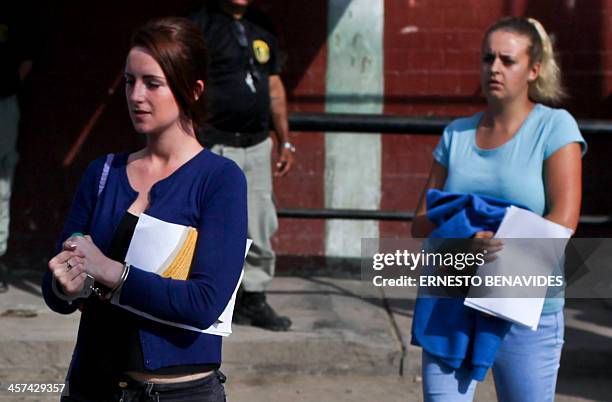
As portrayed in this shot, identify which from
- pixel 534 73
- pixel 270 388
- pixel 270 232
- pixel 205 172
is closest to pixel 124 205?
pixel 205 172

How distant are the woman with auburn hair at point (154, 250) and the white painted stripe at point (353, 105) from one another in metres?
4.75

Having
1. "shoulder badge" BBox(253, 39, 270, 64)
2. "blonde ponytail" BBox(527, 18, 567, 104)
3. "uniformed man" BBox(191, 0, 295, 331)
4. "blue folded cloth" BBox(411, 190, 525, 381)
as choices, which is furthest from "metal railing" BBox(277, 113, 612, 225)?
"blue folded cloth" BBox(411, 190, 525, 381)

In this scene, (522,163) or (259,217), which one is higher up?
(522,163)

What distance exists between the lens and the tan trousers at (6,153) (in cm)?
683

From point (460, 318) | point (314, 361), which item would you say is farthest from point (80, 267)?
point (314, 361)

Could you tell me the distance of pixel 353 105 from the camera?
7.61 meters

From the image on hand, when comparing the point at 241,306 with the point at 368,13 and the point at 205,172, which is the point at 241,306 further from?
the point at 205,172

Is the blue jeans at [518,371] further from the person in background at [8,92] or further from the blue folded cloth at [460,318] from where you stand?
the person in background at [8,92]

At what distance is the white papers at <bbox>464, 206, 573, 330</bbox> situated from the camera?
3496 mm

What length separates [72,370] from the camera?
2.84 meters

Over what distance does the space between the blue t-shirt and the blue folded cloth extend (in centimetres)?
5

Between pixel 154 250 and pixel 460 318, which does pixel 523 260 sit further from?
pixel 154 250

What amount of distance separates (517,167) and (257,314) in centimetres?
289

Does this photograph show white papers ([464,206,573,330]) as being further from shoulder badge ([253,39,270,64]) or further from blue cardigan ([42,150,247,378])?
shoulder badge ([253,39,270,64])
